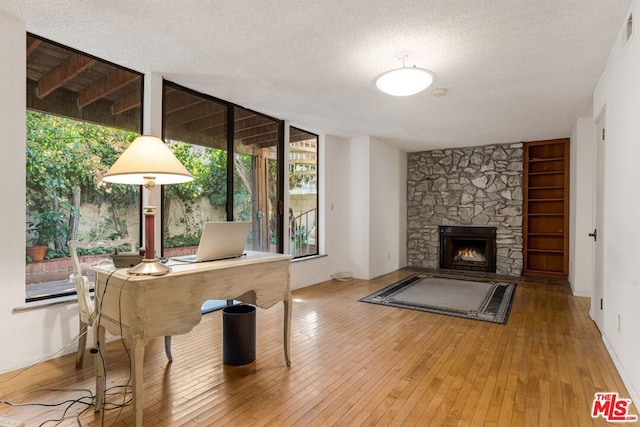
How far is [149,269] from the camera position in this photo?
181 cm

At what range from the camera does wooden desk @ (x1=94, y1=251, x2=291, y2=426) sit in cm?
172

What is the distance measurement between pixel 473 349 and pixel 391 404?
121 centimetres

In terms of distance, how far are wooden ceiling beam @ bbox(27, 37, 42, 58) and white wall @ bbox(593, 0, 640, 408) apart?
4209 millimetres

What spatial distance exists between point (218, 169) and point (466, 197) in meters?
4.86

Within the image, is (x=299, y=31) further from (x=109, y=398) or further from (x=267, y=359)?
(x=109, y=398)

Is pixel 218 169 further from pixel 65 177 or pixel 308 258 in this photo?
pixel 308 258

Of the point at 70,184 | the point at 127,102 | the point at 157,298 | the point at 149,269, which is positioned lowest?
the point at 157,298

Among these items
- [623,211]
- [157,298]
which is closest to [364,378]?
[157,298]

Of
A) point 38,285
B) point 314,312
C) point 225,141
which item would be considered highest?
point 225,141

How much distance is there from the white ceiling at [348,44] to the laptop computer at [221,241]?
1.43 m

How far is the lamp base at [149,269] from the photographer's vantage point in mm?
1784

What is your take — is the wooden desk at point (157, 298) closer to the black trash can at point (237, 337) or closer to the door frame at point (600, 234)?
the black trash can at point (237, 337)

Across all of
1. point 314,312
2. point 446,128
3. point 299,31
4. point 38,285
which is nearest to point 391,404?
point 314,312

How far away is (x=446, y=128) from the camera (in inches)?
208
